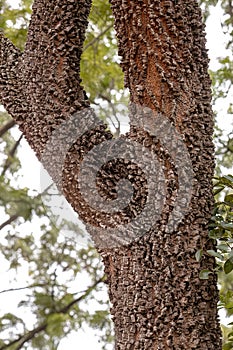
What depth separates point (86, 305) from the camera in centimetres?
431

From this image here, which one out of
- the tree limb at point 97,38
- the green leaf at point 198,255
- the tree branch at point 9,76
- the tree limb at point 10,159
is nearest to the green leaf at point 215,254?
the green leaf at point 198,255

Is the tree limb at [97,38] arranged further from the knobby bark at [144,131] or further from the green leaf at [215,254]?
the green leaf at [215,254]

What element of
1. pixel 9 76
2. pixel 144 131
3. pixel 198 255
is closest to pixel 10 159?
pixel 9 76

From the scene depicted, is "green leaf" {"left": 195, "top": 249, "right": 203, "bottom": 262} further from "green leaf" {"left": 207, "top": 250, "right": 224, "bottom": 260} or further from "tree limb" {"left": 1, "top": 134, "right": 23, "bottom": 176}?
"tree limb" {"left": 1, "top": 134, "right": 23, "bottom": 176}

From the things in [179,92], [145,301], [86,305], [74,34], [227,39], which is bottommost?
[145,301]

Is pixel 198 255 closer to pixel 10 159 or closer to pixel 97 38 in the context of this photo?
pixel 97 38

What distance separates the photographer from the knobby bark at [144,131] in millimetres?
1351

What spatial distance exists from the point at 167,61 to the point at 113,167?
0.84 feet

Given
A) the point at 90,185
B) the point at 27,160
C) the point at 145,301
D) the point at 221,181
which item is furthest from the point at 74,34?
the point at 27,160

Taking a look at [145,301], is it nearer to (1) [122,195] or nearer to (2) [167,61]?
(1) [122,195]

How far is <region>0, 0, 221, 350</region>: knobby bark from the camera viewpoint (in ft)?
4.43

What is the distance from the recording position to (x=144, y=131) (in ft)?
4.72

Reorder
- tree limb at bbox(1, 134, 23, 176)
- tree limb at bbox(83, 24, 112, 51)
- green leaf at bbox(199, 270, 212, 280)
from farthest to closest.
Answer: tree limb at bbox(1, 134, 23, 176), tree limb at bbox(83, 24, 112, 51), green leaf at bbox(199, 270, 212, 280)

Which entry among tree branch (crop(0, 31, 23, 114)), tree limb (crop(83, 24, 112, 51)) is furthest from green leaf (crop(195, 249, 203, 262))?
tree limb (crop(83, 24, 112, 51))
